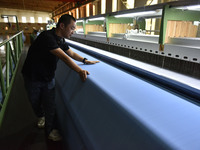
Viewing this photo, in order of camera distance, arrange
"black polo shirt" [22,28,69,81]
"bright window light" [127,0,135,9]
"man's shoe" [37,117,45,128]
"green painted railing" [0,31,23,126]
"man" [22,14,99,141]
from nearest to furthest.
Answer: "man" [22,14,99,141] → "black polo shirt" [22,28,69,81] → "man's shoe" [37,117,45,128] → "green painted railing" [0,31,23,126] → "bright window light" [127,0,135,9]

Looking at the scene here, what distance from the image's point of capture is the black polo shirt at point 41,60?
1.45 m

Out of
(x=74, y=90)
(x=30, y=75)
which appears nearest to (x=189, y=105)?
(x=74, y=90)

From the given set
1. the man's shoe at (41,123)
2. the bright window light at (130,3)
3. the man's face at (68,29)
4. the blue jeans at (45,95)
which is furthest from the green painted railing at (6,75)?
the bright window light at (130,3)

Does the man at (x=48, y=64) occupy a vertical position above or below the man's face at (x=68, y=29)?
below

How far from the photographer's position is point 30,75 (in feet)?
5.24

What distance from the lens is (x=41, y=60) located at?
1506mm

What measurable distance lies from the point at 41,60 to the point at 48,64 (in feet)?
0.27

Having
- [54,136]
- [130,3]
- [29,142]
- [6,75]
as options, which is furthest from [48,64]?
[130,3]

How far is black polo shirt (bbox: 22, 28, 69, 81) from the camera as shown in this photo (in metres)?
1.45

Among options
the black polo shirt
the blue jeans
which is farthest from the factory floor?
the black polo shirt

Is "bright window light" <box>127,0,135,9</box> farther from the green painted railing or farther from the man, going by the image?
Answer: the man

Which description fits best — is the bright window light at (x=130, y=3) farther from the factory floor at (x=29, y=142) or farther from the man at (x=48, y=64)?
the factory floor at (x=29, y=142)

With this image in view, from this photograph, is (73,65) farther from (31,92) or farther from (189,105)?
(189,105)

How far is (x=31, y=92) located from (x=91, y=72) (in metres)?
0.74
